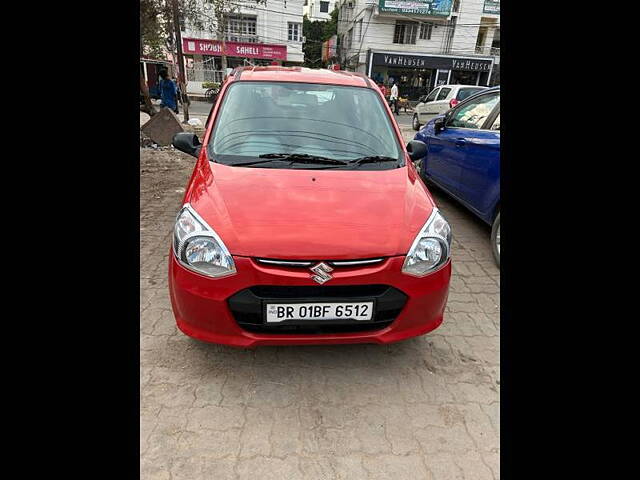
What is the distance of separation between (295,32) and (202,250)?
3476cm

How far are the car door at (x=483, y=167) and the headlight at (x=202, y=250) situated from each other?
2.81 metres

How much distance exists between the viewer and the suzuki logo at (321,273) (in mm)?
1845

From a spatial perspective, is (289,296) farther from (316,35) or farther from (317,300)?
(316,35)

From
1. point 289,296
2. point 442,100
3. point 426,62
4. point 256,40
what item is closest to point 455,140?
point 289,296

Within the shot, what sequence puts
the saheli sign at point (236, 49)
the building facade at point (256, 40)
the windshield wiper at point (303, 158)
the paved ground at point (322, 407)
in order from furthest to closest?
the building facade at point (256, 40)
the saheli sign at point (236, 49)
the windshield wiper at point (303, 158)
the paved ground at point (322, 407)

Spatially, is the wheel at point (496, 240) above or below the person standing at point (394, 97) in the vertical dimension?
above

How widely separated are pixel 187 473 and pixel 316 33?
5093cm

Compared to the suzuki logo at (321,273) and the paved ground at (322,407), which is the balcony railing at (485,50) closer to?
the paved ground at (322,407)

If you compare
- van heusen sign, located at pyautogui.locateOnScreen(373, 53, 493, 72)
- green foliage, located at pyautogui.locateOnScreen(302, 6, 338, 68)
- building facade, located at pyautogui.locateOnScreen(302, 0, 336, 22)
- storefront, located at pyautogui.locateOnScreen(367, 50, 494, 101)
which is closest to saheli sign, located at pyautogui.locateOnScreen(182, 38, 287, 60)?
storefront, located at pyautogui.locateOnScreen(367, 50, 494, 101)

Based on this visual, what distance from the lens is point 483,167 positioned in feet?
12.7

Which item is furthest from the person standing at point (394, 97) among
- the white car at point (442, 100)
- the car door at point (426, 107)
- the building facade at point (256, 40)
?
the building facade at point (256, 40)

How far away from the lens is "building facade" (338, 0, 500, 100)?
27672mm

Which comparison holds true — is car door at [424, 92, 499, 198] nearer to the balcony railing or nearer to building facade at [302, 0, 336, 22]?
the balcony railing

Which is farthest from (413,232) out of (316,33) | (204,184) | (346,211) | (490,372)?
(316,33)
